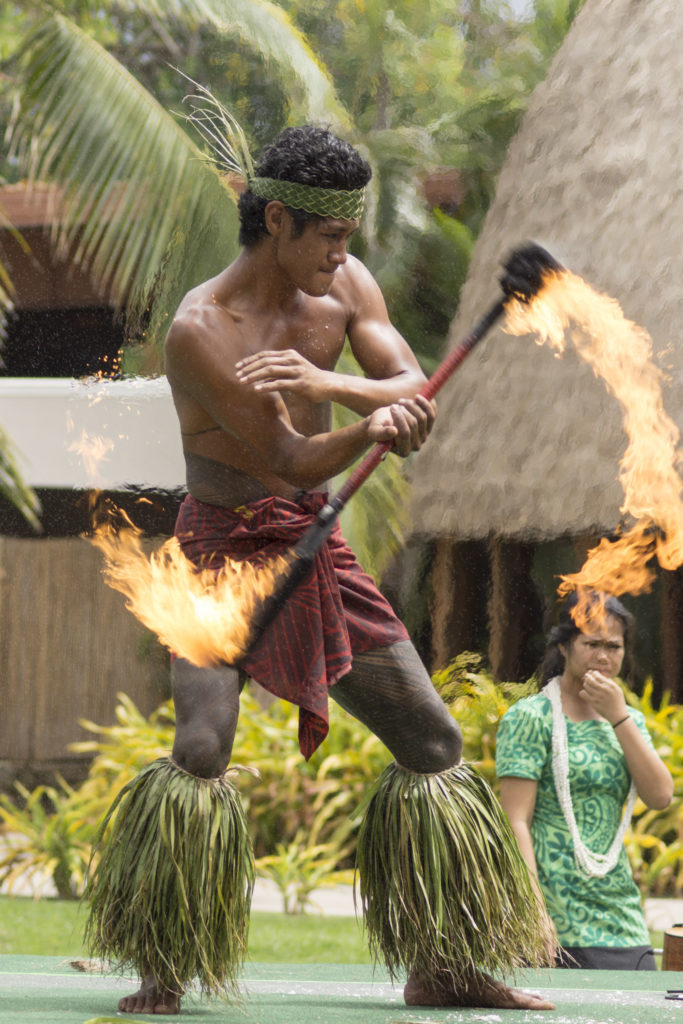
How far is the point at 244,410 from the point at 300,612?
440 mm

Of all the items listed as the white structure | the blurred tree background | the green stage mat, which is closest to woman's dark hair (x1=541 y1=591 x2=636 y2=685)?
the green stage mat

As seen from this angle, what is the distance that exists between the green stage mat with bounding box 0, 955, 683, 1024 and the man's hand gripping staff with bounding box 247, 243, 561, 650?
787 millimetres

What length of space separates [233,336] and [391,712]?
86cm

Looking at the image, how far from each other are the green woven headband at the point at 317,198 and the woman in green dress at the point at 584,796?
1.53 meters

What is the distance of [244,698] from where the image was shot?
705 cm

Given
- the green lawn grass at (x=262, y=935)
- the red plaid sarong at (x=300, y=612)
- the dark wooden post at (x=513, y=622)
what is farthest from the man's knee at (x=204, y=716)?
the dark wooden post at (x=513, y=622)

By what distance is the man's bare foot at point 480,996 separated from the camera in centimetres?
298

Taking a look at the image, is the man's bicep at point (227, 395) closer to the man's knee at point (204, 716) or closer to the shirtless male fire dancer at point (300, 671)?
the shirtless male fire dancer at point (300, 671)

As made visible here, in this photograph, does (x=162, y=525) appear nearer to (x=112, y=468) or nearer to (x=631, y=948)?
(x=112, y=468)

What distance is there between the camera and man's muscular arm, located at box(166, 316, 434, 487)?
9.02 feet

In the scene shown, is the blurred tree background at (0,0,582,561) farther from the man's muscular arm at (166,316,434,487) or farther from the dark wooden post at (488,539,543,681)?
the man's muscular arm at (166,316,434,487)

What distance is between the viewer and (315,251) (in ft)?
9.07

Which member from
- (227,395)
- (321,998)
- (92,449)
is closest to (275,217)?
(227,395)

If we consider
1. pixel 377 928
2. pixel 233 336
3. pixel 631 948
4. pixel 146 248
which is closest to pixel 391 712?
pixel 377 928
